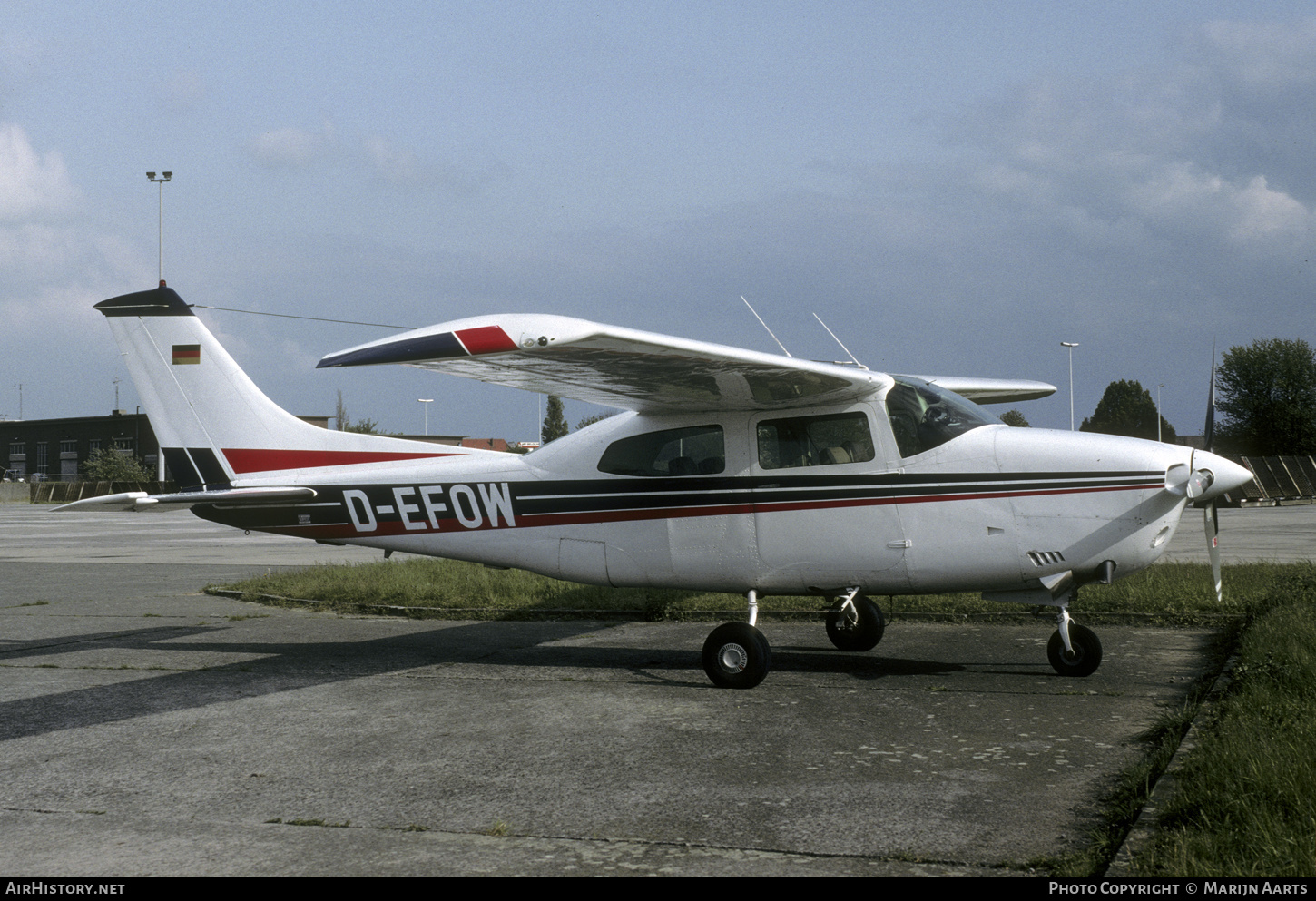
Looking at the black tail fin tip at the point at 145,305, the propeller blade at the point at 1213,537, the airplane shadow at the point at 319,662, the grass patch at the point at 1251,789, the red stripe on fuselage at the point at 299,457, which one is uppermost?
the black tail fin tip at the point at 145,305

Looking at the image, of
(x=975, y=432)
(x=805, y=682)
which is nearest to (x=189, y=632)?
(x=805, y=682)

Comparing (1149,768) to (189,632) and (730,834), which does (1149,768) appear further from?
(189,632)

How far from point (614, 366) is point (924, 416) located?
2.44 meters

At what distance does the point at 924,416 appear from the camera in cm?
748

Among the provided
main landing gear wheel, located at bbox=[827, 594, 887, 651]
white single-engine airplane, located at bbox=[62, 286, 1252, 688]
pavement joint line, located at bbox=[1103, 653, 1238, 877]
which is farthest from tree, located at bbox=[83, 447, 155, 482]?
pavement joint line, located at bbox=[1103, 653, 1238, 877]

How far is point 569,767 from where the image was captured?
525cm

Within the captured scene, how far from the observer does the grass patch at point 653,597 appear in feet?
33.9

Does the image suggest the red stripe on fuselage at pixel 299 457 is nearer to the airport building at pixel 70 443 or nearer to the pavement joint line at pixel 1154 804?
the pavement joint line at pixel 1154 804

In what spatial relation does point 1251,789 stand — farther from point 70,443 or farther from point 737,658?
point 70,443

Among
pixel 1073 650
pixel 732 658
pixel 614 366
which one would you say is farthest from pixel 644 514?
pixel 1073 650

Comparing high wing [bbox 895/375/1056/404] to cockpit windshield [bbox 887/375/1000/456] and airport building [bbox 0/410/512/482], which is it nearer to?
cockpit windshield [bbox 887/375/1000/456]

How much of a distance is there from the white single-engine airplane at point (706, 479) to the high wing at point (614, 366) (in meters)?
0.02

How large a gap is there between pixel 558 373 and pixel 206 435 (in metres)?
4.35

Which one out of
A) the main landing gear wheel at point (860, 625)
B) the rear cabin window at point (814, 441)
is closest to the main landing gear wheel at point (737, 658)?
the rear cabin window at point (814, 441)
